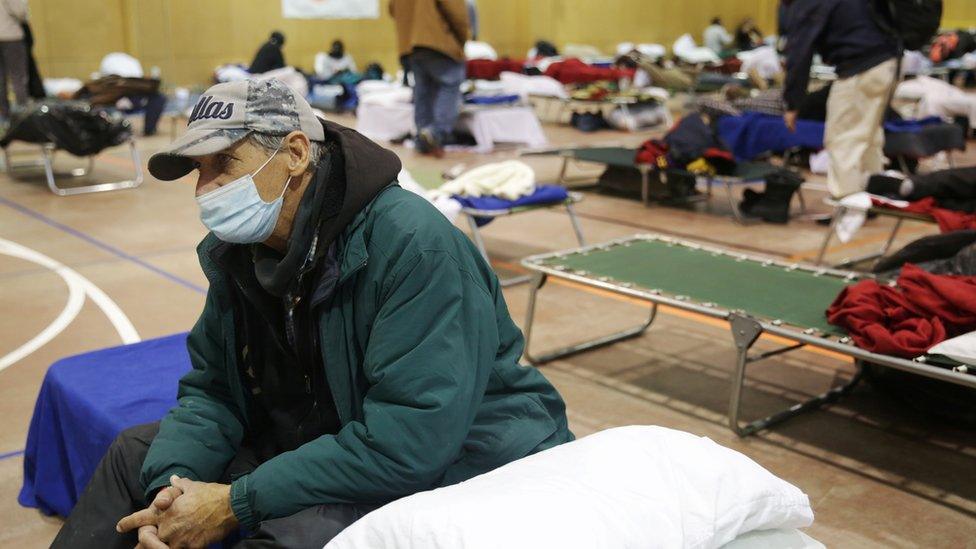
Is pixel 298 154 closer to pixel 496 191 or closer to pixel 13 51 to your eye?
pixel 496 191

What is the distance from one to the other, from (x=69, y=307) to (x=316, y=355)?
357cm

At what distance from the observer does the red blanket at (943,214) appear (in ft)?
15.6

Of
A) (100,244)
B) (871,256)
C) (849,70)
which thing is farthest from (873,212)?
(100,244)

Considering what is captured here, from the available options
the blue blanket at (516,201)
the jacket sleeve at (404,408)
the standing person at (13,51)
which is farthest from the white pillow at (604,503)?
the standing person at (13,51)

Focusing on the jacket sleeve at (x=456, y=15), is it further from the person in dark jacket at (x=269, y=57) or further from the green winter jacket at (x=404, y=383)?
the green winter jacket at (x=404, y=383)

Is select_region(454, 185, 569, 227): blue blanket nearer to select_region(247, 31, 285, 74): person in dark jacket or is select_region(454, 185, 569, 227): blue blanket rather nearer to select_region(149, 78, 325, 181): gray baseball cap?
select_region(149, 78, 325, 181): gray baseball cap

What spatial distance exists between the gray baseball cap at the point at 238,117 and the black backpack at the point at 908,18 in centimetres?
537

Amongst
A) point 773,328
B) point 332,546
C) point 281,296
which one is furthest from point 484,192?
point 332,546

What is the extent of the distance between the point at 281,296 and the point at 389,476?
433 millimetres

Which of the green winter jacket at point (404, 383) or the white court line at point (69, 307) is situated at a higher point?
the green winter jacket at point (404, 383)

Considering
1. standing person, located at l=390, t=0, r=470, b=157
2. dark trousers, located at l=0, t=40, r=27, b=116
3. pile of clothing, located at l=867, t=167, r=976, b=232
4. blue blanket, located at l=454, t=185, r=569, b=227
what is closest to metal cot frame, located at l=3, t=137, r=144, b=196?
dark trousers, located at l=0, t=40, r=27, b=116

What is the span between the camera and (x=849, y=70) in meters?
6.56

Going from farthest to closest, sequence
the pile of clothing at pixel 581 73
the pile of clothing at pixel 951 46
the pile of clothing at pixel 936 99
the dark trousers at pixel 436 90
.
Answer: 1. the pile of clothing at pixel 951 46
2. the pile of clothing at pixel 581 73
3. the dark trousers at pixel 436 90
4. the pile of clothing at pixel 936 99

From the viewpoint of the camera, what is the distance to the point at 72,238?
22.4ft
